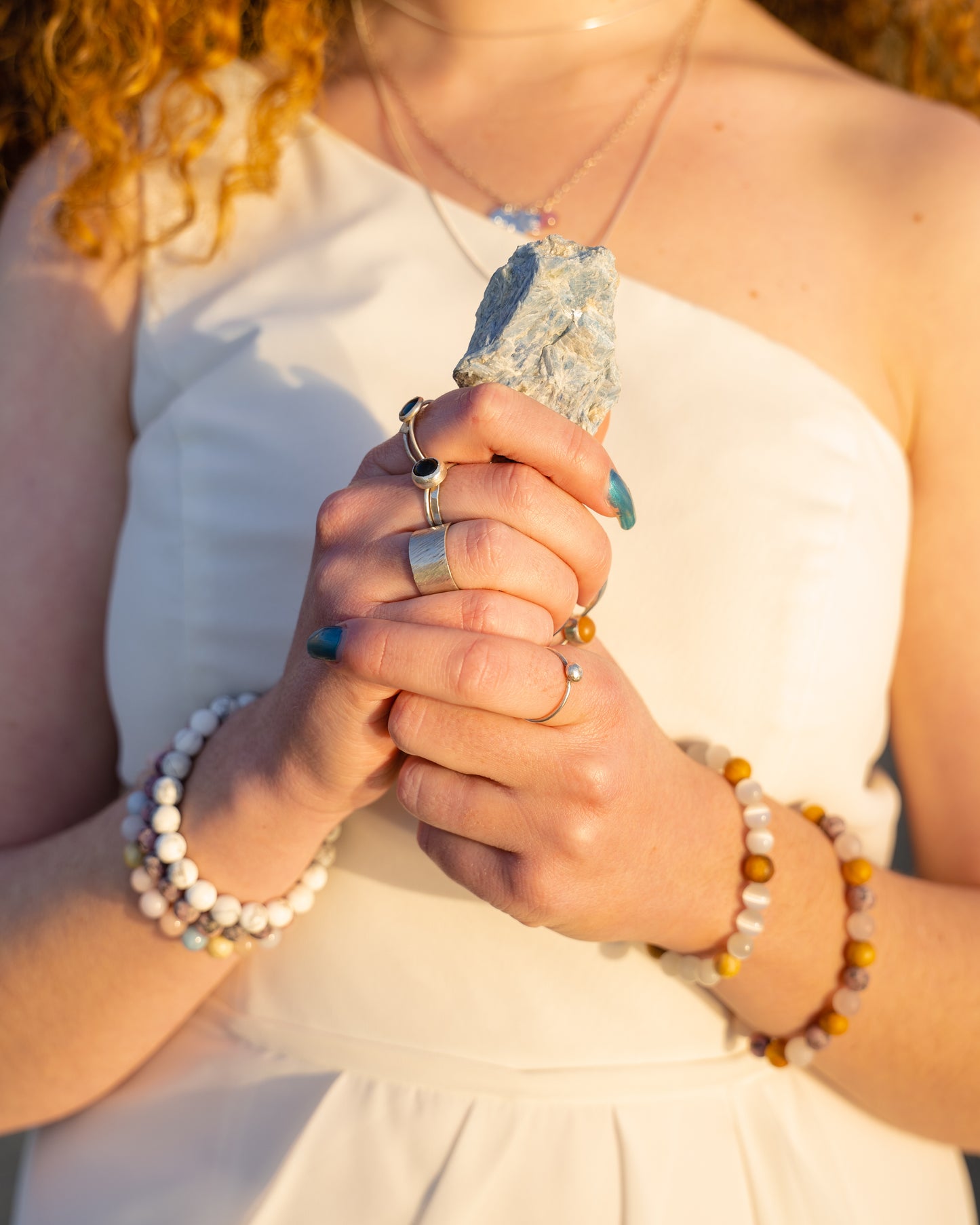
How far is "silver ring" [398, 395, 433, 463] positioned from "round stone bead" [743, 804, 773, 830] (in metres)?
0.52

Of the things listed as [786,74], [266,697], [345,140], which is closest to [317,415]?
[266,697]

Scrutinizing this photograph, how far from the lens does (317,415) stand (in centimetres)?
126

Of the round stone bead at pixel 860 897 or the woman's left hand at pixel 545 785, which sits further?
the round stone bead at pixel 860 897

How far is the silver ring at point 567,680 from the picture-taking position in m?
0.85

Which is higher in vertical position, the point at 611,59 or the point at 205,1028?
the point at 611,59

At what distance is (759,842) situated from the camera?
1.06 m

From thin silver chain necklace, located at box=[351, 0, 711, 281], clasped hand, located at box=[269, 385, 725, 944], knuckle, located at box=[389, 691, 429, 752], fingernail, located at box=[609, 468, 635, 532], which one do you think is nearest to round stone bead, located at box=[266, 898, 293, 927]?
clasped hand, located at box=[269, 385, 725, 944]

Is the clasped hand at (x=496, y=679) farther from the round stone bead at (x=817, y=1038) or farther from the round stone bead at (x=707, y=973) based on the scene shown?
the round stone bead at (x=817, y=1038)

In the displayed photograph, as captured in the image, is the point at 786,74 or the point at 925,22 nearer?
the point at 786,74

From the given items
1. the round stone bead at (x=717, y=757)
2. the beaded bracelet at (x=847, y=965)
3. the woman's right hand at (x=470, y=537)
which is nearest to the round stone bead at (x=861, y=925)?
the beaded bracelet at (x=847, y=965)

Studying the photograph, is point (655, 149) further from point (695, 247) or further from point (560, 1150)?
point (560, 1150)

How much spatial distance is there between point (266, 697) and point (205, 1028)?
512 millimetres

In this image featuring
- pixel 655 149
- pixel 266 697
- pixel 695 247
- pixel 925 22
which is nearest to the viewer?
pixel 266 697

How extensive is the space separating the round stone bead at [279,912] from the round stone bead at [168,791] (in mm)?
154
